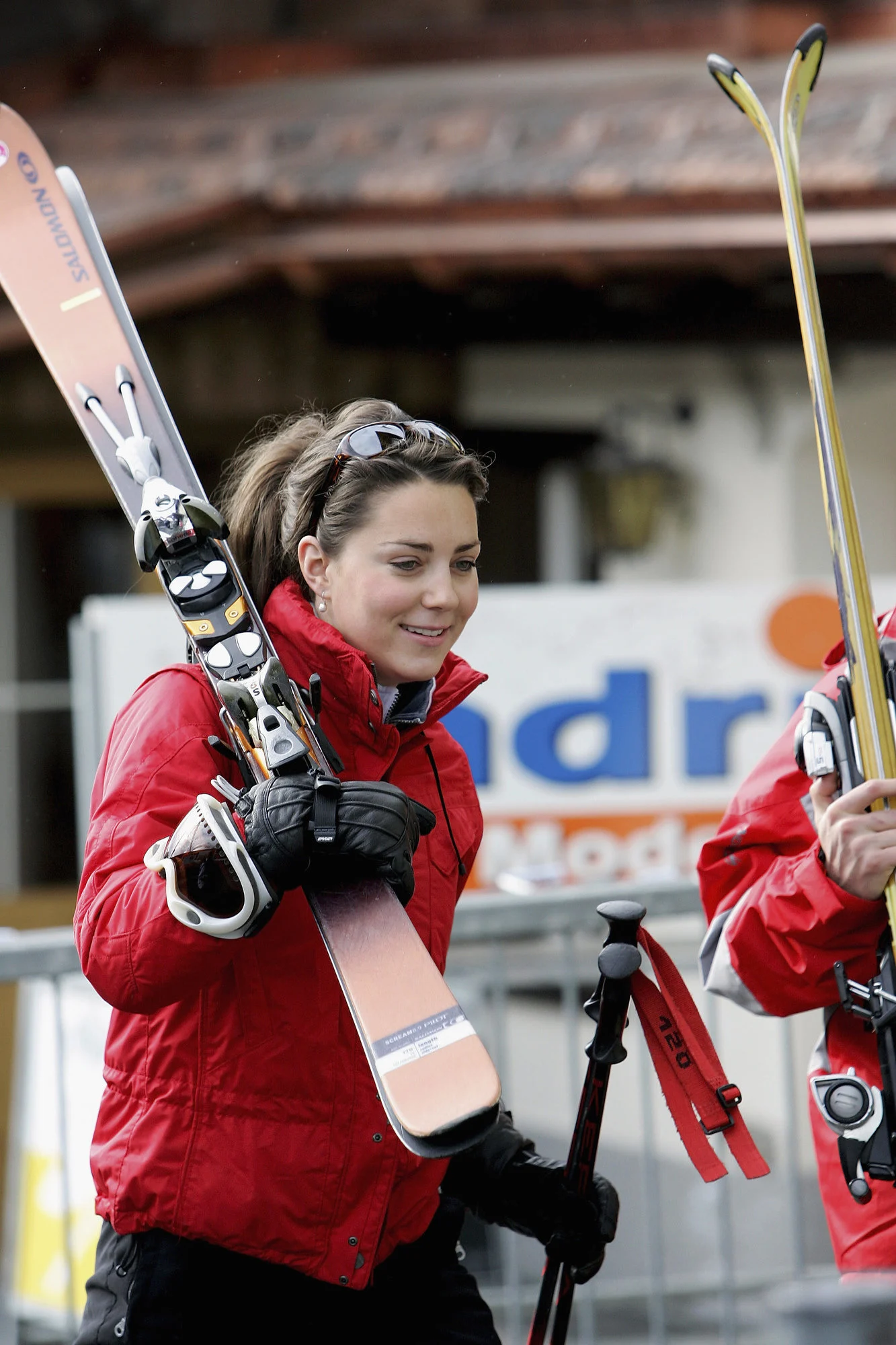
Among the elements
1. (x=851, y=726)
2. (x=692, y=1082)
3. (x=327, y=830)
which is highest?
(x=851, y=726)

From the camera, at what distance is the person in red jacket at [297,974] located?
1.45 m

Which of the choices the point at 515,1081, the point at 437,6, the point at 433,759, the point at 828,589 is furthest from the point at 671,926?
the point at 437,6

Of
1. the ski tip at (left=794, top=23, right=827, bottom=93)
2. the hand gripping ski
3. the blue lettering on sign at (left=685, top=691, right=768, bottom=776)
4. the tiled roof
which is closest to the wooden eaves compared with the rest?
the tiled roof

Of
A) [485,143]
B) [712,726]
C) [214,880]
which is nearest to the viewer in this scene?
[214,880]

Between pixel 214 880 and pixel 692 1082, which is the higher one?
pixel 214 880

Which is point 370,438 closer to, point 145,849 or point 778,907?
→ point 145,849

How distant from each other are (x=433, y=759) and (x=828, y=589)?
272cm

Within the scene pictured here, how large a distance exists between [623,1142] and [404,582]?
11.6ft

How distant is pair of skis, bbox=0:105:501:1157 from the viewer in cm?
143

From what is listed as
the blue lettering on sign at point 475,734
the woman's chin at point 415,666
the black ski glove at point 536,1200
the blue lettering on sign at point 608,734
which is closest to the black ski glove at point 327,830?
the woman's chin at point 415,666

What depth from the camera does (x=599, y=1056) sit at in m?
1.72

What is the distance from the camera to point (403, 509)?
167cm

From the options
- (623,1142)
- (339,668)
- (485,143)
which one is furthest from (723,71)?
(623,1142)

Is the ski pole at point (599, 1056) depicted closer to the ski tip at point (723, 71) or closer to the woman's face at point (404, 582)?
the woman's face at point (404, 582)
